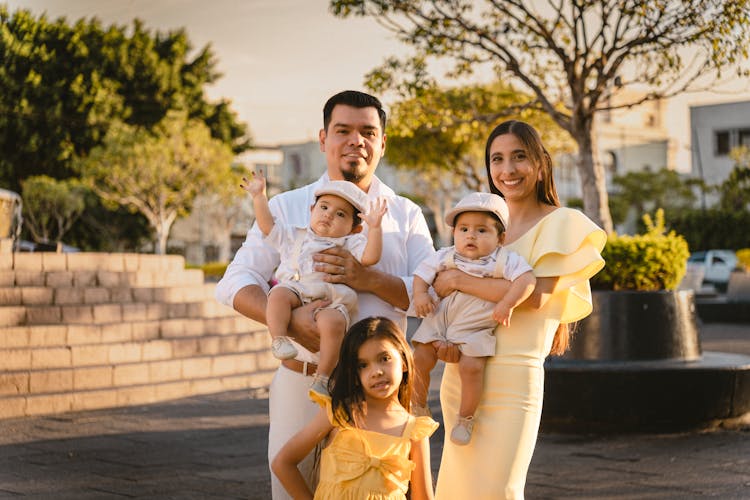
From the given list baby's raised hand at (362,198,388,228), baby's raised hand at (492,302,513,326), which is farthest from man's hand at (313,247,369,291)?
baby's raised hand at (492,302,513,326)

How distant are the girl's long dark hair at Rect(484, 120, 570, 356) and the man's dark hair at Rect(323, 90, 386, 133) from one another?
1.34 feet

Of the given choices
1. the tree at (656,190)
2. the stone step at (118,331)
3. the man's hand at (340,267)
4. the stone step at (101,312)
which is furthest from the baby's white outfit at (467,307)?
the tree at (656,190)

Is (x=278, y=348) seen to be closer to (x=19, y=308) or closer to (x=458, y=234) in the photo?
(x=458, y=234)

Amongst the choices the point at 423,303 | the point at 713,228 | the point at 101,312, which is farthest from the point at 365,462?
the point at 713,228

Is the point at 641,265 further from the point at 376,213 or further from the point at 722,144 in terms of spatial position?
the point at 722,144

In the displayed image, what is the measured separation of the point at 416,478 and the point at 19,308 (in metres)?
9.54

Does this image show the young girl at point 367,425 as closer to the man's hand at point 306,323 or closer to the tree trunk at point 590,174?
the man's hand at point 306,323

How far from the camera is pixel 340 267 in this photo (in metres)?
3.65

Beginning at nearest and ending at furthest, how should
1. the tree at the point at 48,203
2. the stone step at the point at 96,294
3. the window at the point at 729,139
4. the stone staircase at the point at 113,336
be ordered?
1. the stone staircase at the point at 113,336
2. the stone step at the point at 96,294
3. the tree at the point at 48,203
4. the window at the point at 729,139

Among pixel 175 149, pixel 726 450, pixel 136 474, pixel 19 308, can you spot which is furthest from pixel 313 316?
pixel 175 149

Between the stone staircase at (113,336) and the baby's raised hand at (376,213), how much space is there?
25.0ft

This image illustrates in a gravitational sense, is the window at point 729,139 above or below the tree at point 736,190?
above

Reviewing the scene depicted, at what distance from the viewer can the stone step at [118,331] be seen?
11.8m

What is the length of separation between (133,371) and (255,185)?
8.41 metres
